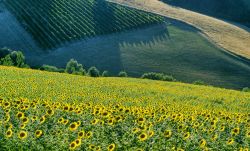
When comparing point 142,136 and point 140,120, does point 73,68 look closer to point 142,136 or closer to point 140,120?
point 140,120

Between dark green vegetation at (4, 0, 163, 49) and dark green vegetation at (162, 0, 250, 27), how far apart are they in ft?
97.8

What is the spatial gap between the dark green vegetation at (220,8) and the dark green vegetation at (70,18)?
29815mm

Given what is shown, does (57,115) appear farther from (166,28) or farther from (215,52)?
(166,28)

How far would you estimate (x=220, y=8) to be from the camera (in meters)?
133

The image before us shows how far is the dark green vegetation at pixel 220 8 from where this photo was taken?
13175 centimetres

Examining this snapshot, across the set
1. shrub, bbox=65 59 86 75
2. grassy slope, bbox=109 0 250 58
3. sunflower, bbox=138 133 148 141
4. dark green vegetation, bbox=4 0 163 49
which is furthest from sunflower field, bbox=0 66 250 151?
grassy slope, bbox=109 0 250 58

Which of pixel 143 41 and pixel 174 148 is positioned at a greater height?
pixel 174 148

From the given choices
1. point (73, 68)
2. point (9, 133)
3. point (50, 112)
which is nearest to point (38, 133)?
point (9, 133)

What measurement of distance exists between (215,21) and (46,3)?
37616 millimetres

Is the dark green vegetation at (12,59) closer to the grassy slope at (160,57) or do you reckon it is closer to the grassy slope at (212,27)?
the grassy slope at (160,57)

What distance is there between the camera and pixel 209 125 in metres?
15.2

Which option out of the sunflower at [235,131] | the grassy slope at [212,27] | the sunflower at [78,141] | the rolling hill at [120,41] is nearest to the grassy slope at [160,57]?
the rolling hill at [120,41]

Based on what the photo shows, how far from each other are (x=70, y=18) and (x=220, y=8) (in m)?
52.2

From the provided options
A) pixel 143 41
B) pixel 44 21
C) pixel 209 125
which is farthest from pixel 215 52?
pixel 209 125
